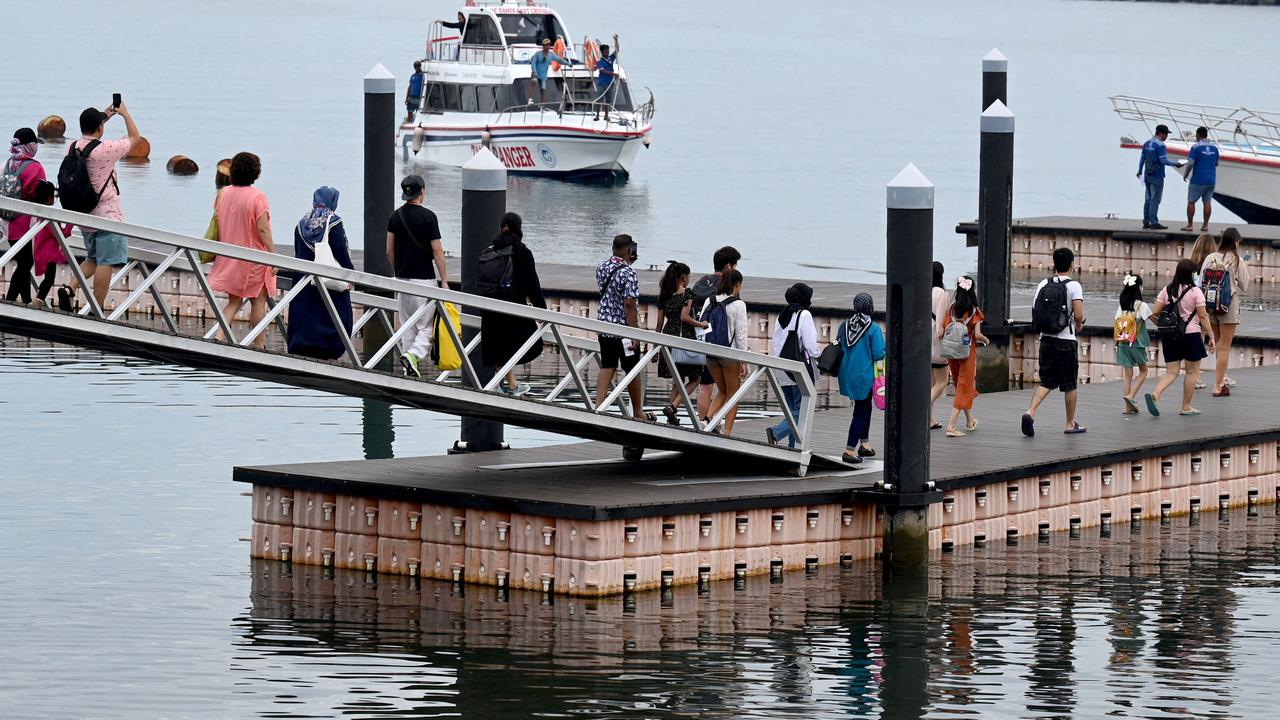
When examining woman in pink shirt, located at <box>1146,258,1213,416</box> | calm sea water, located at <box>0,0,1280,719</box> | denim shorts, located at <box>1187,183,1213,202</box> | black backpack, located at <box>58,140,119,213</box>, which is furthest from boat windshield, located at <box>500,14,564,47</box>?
black backpack, located at <box>58,140,119,213</box>

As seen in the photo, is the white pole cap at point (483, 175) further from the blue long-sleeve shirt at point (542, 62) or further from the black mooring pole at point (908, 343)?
the blue long-sleeve shirt at point (542, 62)

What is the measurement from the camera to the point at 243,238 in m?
16.0

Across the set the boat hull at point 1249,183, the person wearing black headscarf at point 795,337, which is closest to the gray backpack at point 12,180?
the person wearing black headscarf at point 795,337

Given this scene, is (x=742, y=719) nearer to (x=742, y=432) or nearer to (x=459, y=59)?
(x=742, y=432)

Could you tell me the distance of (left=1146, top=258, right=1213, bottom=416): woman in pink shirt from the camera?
65.5 feet

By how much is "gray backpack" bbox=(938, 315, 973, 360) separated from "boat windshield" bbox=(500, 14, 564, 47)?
41911 mm

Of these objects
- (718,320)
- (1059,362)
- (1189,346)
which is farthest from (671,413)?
(1189,346)

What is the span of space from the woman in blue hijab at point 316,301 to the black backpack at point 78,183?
1475 mm

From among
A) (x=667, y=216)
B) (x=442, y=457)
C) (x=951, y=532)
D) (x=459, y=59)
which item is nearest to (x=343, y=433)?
(x=442, y=457)

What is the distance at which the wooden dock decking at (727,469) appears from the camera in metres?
16.0

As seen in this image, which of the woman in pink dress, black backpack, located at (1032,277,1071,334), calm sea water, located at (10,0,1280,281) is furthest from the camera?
calm sea water, located at (10,0,1280,281)

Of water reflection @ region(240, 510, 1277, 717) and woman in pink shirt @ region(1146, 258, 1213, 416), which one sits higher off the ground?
woman in pink shirt @ region(1146, 258, 1213, 416)

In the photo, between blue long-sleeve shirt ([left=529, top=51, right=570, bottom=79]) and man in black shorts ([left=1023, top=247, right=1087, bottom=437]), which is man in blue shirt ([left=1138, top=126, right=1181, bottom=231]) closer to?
man in black shorts ([left=1023, top=247, right=1087, bottom=437])

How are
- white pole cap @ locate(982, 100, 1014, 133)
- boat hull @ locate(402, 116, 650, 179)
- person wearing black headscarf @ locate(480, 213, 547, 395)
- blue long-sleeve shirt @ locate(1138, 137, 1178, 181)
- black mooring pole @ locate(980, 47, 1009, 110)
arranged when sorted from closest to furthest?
person wearing black headscarf @ locate(480, 213, 547, 395)
white pole cap @ locate(982, 100, 1014, 133)
black mooring pole @ locate(980, 47, 1009, 110)
blue long-sleeve shirt @ locate(1138, 137, 1178, 181)
boat hull @ locate(402, 116, 650, 179)
